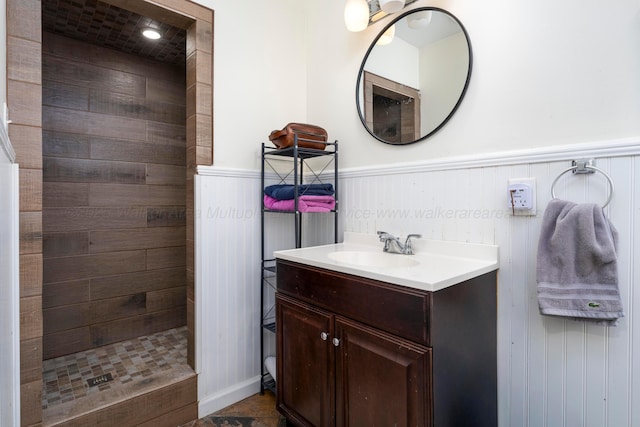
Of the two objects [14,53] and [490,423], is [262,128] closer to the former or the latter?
[14,53]

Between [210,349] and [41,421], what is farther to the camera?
[210,349]

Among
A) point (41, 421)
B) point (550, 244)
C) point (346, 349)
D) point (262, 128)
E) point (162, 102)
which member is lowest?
point (41, 421)

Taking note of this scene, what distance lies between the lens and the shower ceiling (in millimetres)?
1700

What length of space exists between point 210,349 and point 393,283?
46.7 inches

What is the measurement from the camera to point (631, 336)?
38.3 inches

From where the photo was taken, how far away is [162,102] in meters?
2.37

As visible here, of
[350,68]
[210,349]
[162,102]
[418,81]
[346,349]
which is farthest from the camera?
[162,102]

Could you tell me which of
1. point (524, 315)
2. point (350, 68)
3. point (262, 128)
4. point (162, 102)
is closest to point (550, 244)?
point (524, 315)

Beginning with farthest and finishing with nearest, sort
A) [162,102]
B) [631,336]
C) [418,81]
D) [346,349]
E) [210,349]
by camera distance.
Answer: [162,102], [210,349], [418,81], [346,349], [631,336]

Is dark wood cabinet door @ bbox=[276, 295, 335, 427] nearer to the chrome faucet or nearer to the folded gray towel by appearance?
the chrome faucet

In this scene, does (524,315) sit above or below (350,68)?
below

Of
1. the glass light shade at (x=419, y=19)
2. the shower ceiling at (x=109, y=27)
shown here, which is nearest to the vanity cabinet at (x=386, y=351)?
the glass light shade at (x=419, y=19)

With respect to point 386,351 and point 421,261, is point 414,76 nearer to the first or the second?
point 421,261

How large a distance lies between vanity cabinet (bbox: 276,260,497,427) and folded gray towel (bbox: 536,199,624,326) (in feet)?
0.69
